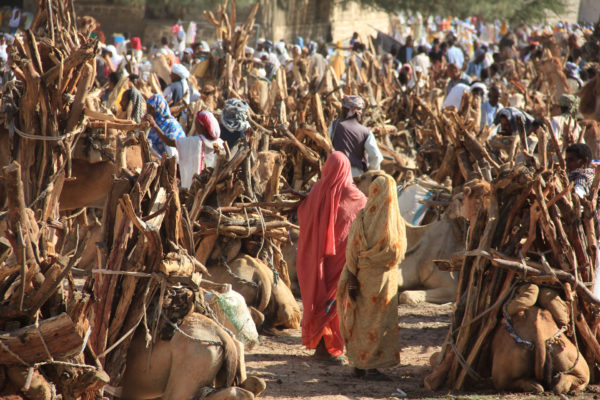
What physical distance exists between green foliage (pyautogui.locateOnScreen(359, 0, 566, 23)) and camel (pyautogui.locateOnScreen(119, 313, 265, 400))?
3445 cm

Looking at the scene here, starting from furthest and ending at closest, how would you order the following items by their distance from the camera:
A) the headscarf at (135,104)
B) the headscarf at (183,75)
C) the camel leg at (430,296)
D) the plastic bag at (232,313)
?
the headscarf at (183,75), the headscarf at (135,104), the camel leg at (430,296), the plastic bag at (232,313)

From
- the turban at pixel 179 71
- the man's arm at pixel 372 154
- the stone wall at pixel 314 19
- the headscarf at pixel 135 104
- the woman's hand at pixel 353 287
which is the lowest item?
the woman's hand at pixel 353 287

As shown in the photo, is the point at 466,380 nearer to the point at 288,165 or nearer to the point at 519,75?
the point at 288,165

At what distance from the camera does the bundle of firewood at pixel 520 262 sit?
5555mm

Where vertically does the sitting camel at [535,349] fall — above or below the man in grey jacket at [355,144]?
below

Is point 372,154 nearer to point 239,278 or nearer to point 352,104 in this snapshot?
point 352,104

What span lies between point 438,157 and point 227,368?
24.3ft

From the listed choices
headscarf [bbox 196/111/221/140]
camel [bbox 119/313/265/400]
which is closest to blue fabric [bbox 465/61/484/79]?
headscarf [bbox 196/111/221/140]

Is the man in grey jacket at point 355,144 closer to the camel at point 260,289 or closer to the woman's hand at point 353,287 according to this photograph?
the camel at point 260,289

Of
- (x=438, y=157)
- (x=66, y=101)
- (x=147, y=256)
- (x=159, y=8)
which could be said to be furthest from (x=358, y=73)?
(x=159, y=8)

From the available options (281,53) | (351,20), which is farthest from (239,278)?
(351,20)

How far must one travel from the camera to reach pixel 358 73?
17.0m

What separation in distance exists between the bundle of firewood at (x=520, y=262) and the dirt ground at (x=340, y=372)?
0.24m

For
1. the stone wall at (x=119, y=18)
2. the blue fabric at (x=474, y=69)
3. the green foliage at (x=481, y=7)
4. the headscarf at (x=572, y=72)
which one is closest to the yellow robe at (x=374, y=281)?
the headscarf at (x=572, y=72)
